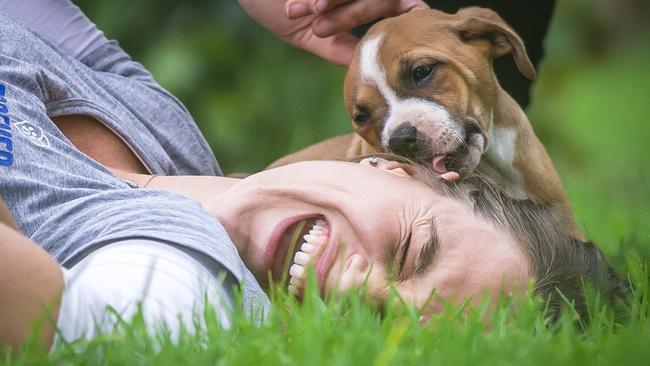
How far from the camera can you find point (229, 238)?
2.21 metres

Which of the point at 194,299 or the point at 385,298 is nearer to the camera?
the point at 194,299

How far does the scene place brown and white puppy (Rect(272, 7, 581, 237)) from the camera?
130 inches

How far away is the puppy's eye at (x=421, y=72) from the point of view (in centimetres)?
344

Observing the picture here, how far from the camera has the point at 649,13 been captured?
901 centimetres

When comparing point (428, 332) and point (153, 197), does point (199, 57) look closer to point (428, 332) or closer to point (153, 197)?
point (153, 197)

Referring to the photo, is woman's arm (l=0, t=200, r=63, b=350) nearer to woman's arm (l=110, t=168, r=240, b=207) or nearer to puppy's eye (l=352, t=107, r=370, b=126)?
woman's arm (l=110, t=168, r=240, b=207)

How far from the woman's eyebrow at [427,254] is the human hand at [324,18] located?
140 cm

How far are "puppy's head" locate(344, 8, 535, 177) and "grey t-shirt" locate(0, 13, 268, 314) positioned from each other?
625 millimetres

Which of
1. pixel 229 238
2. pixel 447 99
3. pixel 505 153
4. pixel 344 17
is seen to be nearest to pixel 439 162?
pixel 447 99

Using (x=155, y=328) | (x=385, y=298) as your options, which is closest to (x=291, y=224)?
(x=385, y=298)

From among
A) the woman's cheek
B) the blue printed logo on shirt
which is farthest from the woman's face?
the blue printed logo on shirt

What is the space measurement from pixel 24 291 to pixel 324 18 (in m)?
2.01

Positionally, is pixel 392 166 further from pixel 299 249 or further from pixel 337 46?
pixel 337 46

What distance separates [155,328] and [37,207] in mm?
667
